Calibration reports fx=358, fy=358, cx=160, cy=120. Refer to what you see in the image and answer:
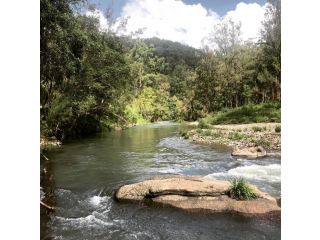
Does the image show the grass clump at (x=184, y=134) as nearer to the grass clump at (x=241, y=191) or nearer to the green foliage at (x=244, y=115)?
the green foliage at (x=244, y=115)

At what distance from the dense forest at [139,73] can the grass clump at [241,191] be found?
53.3 inches

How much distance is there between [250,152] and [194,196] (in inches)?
105

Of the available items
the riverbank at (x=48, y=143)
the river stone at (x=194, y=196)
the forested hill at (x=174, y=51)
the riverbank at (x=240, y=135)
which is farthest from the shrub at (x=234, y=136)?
the riverbank at (x=48, y=143)

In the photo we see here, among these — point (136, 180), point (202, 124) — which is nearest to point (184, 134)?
point (202, 124)

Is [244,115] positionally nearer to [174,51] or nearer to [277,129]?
[277,129]

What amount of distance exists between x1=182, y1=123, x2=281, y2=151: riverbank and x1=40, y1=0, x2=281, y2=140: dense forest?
52cm

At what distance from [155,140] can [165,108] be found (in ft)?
3.80

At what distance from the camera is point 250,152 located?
24.1ft

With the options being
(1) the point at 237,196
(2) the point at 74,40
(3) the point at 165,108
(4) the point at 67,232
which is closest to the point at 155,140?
(3) the point at 165,108

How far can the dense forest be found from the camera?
5.76 metres

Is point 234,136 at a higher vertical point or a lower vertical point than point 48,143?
higher

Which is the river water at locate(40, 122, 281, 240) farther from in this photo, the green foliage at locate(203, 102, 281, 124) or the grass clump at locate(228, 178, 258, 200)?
the green foliage at locate(203, 102, 281, 124)

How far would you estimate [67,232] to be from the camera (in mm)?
4379
